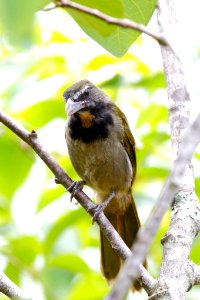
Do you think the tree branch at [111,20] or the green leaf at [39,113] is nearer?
the tree branch at [111,20]

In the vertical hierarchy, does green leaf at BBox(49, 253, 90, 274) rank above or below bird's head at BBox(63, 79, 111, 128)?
below

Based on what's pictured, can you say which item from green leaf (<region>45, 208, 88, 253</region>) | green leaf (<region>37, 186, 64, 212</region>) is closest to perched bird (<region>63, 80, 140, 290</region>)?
green leaf (<region>37, 186, 64, 212</region>)

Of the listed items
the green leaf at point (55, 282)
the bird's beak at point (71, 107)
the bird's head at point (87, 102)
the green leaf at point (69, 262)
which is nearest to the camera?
the green leaf at point (55, 282)

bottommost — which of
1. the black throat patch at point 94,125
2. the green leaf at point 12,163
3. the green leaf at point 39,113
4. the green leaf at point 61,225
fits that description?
the green leaf at point 61,225

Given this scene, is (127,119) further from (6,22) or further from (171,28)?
(6,22)

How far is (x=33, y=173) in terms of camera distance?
4000mm

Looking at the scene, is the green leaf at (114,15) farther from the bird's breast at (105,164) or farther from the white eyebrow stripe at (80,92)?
the bird's breast at (105,164)

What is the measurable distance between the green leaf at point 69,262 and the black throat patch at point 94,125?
3.51 ft

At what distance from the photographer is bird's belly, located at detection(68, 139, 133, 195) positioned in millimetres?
4109

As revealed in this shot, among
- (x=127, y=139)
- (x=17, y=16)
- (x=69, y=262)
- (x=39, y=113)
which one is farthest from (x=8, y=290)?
(x=127, y=139)

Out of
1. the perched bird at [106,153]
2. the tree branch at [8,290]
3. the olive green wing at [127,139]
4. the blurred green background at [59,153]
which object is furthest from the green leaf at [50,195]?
the tree branch at [8,290]

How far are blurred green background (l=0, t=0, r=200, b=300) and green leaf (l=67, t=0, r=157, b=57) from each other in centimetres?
132

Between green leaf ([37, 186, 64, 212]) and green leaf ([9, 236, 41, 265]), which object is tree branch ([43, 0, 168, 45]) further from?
green leaf ([37, 186, 64, 212])

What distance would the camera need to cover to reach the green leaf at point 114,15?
5.59 ft
